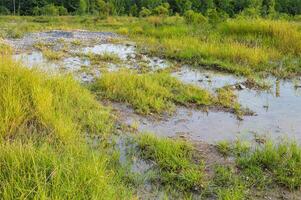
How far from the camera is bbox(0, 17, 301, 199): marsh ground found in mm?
3553

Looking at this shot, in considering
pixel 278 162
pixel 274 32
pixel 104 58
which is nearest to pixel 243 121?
pixel 278 162

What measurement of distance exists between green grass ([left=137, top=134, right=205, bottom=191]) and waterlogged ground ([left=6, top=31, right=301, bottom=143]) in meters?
0.50

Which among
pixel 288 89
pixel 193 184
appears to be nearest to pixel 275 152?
pixel 193 184

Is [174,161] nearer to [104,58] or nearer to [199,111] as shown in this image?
[199,111]

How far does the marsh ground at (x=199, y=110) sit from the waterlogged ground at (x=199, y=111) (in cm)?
1

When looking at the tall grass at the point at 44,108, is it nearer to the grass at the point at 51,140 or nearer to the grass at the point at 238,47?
the grass at the point at 51,140

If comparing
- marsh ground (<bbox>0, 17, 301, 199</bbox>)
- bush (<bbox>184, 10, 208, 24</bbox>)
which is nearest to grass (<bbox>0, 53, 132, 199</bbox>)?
marsh ground (<bbox>0, 17, 301, 199</bbox>)

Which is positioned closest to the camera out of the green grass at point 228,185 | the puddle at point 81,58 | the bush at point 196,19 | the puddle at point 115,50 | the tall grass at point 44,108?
the green grass at point 228,185

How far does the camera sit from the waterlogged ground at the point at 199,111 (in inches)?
191

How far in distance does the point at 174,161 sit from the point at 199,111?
189cm

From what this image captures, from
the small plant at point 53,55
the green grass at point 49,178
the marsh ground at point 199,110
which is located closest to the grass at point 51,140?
the green grass at point 49,178

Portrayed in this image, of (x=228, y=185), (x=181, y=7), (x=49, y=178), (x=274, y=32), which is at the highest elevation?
(x=181, y=7)

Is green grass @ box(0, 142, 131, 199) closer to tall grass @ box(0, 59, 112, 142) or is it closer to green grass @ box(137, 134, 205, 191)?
green grass @ box(137, 134, 205, 191)

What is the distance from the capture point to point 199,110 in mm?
5633
